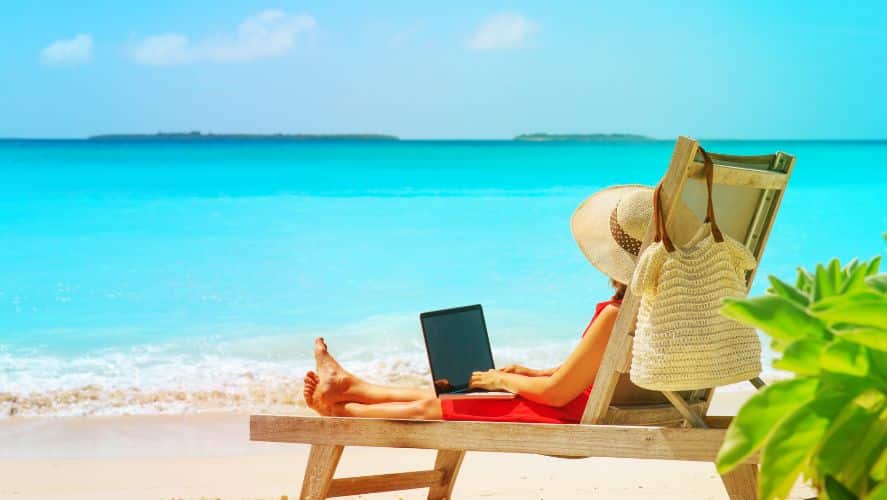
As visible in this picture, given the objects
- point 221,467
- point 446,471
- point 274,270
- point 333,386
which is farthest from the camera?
point 274,270

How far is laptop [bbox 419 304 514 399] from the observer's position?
3.82 meters

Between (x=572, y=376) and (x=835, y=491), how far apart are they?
207 centimetres

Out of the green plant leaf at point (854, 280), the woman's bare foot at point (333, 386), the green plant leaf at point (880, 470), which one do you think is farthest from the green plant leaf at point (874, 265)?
the woman's bare foot at point (333, 386)

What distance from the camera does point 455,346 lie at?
3943mm

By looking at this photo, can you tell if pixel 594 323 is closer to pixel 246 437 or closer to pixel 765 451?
pixel 765 451

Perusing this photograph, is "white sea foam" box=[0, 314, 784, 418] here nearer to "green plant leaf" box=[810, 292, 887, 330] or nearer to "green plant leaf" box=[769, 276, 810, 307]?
"green plant leaf" box=[769, 276, 810, 307]

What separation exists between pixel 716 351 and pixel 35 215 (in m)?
22.3

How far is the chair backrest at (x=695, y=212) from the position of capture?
2932mm

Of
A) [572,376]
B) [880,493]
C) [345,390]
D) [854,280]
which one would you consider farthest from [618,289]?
[880,493]

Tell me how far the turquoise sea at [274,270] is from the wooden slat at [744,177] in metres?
5.25

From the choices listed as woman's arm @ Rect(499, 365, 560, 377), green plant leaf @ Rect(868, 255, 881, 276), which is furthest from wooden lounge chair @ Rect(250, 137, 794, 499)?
green plant leaf @ Rect(868, 255, 881, 276)

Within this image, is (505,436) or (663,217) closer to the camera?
(663,217)

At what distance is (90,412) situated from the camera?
305 inches

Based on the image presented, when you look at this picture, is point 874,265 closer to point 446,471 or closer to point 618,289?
point 618,289
